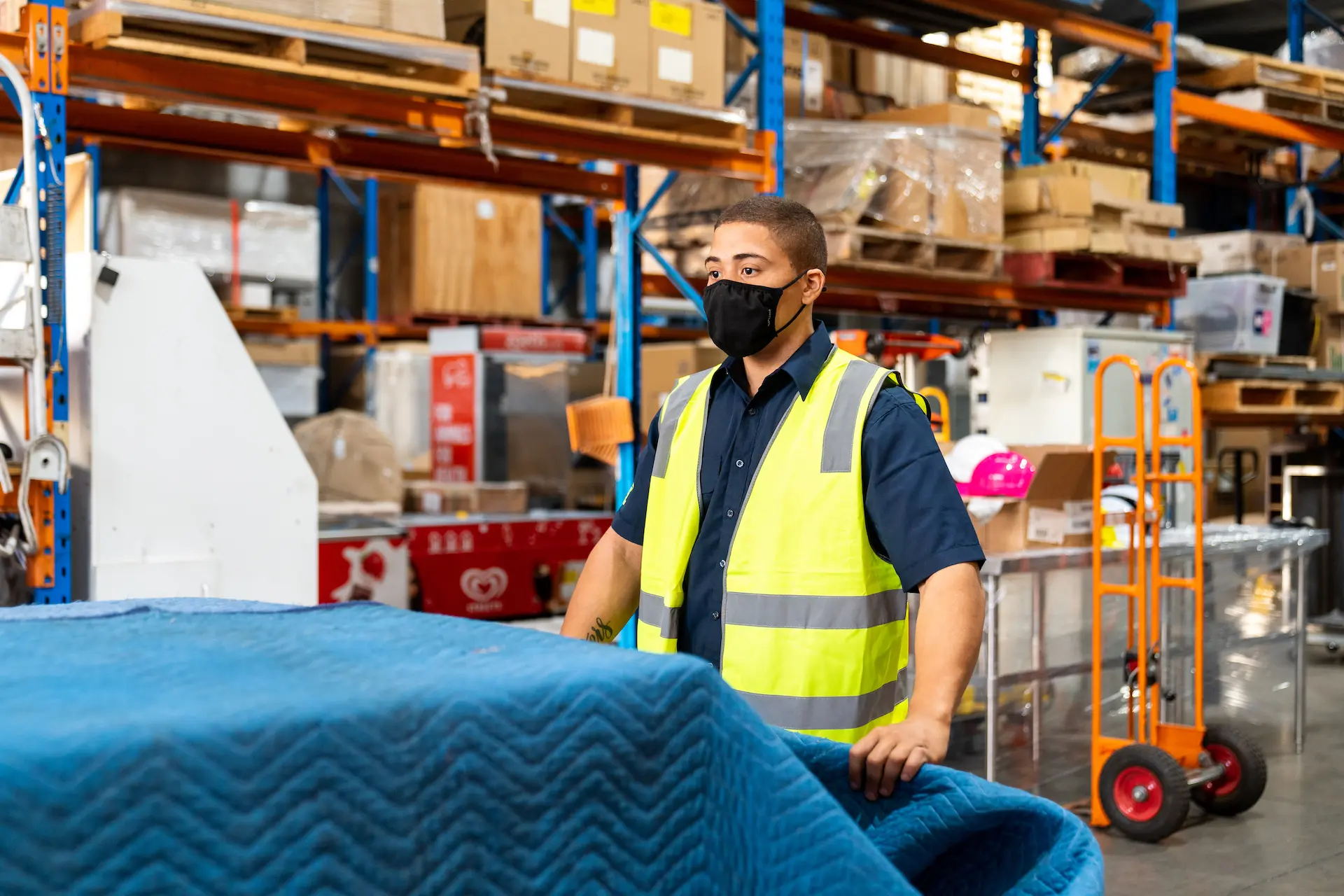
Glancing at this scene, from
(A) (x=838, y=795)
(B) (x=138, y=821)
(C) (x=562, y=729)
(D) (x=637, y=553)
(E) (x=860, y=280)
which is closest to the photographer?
(B) (x=138, y=821)

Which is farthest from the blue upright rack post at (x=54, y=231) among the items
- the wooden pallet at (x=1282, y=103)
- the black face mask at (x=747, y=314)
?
the wooden pallet at (x=1282, y=103)

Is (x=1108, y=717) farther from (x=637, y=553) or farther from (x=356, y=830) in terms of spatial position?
(x=356, y=830)

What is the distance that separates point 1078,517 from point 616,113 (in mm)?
2725

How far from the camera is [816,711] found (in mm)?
2434

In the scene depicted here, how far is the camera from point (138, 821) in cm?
92

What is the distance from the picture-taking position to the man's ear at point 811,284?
2.67 m

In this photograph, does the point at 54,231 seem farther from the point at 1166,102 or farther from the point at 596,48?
the point at 1166,102

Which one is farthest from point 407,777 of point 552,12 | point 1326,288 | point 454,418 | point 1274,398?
point 1326,288

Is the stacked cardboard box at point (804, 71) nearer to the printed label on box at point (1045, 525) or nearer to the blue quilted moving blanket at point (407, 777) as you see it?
the printed label on box at point (1045, 525)

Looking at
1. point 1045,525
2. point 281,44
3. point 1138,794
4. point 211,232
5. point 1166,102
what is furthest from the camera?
point 211,232

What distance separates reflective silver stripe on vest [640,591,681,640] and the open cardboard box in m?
3.53

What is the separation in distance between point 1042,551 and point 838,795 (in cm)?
453

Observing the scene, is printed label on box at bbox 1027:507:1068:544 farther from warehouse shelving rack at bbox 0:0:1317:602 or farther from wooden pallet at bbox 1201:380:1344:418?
wooden pallet at bbox 1201:380:1344:418

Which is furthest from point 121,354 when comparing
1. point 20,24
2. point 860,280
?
point 860,280
